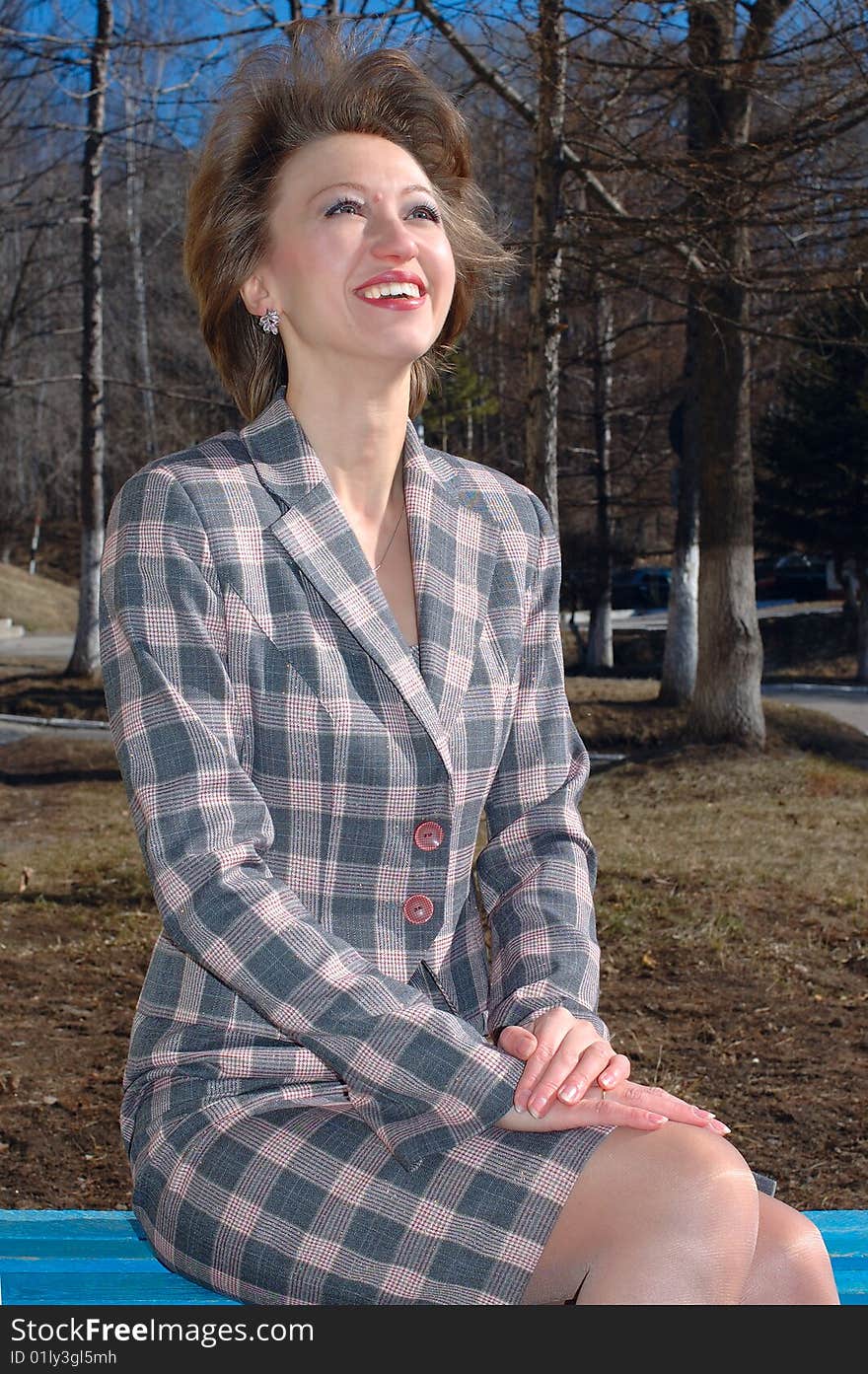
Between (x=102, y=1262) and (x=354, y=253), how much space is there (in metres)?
1.65

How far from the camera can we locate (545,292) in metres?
8.07

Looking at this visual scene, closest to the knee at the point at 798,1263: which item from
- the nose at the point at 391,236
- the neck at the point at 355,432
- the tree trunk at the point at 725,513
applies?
the neck at the point at 355,432

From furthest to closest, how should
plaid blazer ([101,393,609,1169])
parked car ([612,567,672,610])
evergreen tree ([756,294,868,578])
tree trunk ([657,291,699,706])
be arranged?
parked car ([612,567,672,610])
evergreen tree ([756,294,868,578])
tree trunk ([657,291,699,706])
plaid blazer ([101,393,609,1169])

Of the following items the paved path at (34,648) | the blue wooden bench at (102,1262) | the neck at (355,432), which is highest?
the neck at (355,432)

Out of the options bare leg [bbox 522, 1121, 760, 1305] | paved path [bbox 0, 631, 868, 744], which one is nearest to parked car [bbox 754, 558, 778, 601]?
paved path [bbox 0, 631, 868, 744]

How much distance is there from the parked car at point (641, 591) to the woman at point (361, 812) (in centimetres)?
3328

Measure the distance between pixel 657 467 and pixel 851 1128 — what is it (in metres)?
21.6

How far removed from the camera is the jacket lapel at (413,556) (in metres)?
2.13

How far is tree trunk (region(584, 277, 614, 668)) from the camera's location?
21828 mm

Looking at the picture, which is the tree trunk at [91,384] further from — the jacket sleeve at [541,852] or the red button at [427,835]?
the red button at [427,835]

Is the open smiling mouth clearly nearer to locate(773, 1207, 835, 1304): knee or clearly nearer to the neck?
the neck

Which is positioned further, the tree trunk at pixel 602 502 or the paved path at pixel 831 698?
the tree trunk at pixel 602 502

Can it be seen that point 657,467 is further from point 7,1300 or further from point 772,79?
point 7,1300
